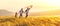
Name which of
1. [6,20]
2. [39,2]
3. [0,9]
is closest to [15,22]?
[6,20]

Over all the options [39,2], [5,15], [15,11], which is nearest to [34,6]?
[39,2]

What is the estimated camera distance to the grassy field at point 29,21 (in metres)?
1.81

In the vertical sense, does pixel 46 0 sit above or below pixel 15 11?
above

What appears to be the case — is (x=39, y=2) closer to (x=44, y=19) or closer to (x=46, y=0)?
(x=46, y=0)

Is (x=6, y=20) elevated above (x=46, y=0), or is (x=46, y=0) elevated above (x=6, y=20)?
(x=46, y=0)

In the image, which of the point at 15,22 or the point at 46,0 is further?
the point at 46,0

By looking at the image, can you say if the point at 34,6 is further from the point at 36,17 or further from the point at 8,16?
the point at 8,16

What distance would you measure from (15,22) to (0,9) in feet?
0.74

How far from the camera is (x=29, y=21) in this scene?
6.04ft

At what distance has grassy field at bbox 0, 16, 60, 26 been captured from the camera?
1806 millimetres

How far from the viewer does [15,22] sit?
181 cm

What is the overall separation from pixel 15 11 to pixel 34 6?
0.23 m

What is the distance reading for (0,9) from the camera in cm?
184

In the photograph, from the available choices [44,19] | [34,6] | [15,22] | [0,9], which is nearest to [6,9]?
[0,9]
